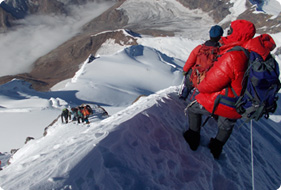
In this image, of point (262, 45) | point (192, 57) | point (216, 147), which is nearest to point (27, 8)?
point (192, 57)

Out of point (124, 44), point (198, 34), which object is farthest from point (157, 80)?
point (198, 34)

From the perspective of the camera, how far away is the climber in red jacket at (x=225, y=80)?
7.04 feet

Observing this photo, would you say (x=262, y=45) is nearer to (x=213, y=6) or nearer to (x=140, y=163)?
(x=140, y=163)

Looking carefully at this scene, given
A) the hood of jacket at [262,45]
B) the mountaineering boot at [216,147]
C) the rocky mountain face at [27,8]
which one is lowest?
the rocky mountain face at [27,8]

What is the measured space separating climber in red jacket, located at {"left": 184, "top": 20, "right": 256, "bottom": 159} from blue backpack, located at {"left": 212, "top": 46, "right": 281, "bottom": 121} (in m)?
0.06

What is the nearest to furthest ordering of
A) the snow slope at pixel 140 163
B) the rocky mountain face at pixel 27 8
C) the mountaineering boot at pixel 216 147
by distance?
the snow slope at pixel 140 163 < the mountaineering boot at pixel 216 147 < the rocky mountain face at pixel 27 8

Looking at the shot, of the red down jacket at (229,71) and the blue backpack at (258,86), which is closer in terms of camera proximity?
the blue backpack at (258,86)

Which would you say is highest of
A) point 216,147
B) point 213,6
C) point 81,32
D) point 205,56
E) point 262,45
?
point 213,6

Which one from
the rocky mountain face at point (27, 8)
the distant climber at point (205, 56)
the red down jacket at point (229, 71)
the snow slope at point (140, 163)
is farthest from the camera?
the rocky mountain face at point (27, 8)

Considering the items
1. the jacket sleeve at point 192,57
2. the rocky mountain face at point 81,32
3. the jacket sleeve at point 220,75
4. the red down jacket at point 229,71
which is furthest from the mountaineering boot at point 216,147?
the rocky mountain face at point 81,32

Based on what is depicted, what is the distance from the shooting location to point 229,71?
2.17 metres

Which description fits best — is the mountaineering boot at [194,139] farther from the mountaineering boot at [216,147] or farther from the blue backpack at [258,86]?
the blue backpack at [258,86]

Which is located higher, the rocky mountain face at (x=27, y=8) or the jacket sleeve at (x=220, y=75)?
the jacket sleeve at (x=220, y=75)

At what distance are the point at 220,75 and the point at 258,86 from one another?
1.24 feet
